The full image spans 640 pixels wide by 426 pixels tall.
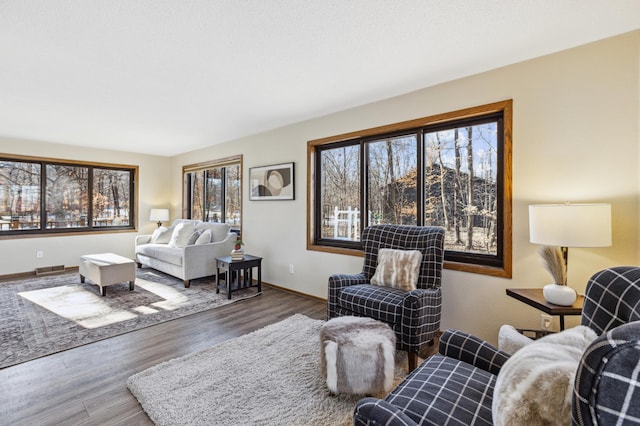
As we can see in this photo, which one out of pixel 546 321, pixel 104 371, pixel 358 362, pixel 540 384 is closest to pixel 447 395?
pixel 540 384

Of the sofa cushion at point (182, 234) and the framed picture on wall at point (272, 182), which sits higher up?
the framed picture on wall at point (272, 182)

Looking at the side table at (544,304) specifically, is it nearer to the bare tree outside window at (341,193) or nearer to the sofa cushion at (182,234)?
the bare tree outside window at (341,193)

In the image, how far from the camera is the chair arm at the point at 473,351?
4.40ft

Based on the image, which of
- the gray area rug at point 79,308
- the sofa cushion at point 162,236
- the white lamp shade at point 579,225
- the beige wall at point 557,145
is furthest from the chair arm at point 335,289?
the sofa cushion at point 162,236

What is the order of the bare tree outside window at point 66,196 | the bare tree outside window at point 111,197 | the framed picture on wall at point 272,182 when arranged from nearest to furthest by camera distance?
the framed picture on wall at point 272,182 → the bare tree outside window at point 66,196 → the bare tree outside window at point 111,197

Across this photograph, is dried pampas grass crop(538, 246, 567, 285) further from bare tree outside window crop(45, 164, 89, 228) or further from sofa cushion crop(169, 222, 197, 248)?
bare tree outside window crop(45, 164, 89, 228)

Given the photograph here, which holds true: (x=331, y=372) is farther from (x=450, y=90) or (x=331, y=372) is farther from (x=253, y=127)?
(x=253, y=127)

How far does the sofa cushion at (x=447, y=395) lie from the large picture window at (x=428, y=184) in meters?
1.50

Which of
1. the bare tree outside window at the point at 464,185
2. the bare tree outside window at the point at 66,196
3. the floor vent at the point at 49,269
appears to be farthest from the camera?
the bare tree outside window at the point at 66,196

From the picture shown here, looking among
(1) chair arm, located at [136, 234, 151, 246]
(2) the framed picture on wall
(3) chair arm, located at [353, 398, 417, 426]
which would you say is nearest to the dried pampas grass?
(3) chair arm, located at [353, 398, 417, 426]

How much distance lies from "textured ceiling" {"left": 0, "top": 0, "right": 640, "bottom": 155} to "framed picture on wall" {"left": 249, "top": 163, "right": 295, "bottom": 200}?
978 millimetres

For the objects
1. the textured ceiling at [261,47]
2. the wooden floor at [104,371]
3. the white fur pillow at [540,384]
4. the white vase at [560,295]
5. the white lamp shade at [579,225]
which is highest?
the textured ceiling at [261,47]

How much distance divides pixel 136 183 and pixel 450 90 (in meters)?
6.34

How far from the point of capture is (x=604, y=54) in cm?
208
